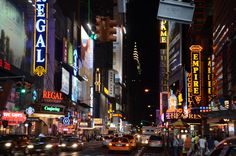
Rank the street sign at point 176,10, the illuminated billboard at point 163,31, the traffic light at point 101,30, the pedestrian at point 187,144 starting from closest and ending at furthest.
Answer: the street sign at point 176,10 < the traffic light at point 101,30 < the pedestrian at point 187,144 < the illuminated billboard at point 163,31

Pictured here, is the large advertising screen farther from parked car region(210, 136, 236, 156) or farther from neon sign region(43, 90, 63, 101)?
parked car region(210, 136, 236, 156)

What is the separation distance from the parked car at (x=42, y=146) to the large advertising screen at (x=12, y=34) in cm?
1564

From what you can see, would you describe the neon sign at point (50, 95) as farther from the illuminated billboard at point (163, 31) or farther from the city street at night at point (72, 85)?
the illuminated billboard at point (163, 31)

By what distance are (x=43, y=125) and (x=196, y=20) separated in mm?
27319

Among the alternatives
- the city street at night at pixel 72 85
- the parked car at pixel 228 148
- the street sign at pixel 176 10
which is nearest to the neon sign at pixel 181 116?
the city street at night at pixel 72 85

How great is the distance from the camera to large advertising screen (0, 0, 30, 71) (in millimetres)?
49812

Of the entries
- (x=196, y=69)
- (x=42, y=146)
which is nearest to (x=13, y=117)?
(x=42, y=146)

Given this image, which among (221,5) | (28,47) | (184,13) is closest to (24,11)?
(28,47)

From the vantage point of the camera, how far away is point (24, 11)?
57000mm

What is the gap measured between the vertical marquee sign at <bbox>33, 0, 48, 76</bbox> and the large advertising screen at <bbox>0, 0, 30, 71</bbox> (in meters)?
1.80

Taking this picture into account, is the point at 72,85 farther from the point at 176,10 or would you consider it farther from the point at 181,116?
the point at 176,10

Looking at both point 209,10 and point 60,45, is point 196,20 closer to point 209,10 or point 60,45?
point 209,10

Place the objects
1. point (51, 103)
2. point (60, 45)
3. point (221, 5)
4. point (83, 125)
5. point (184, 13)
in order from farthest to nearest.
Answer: point (83, 125) → point (60, 45) → point (51, 103) → point (221, 5) → point (184, 13)

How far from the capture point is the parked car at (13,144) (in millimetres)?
31052
